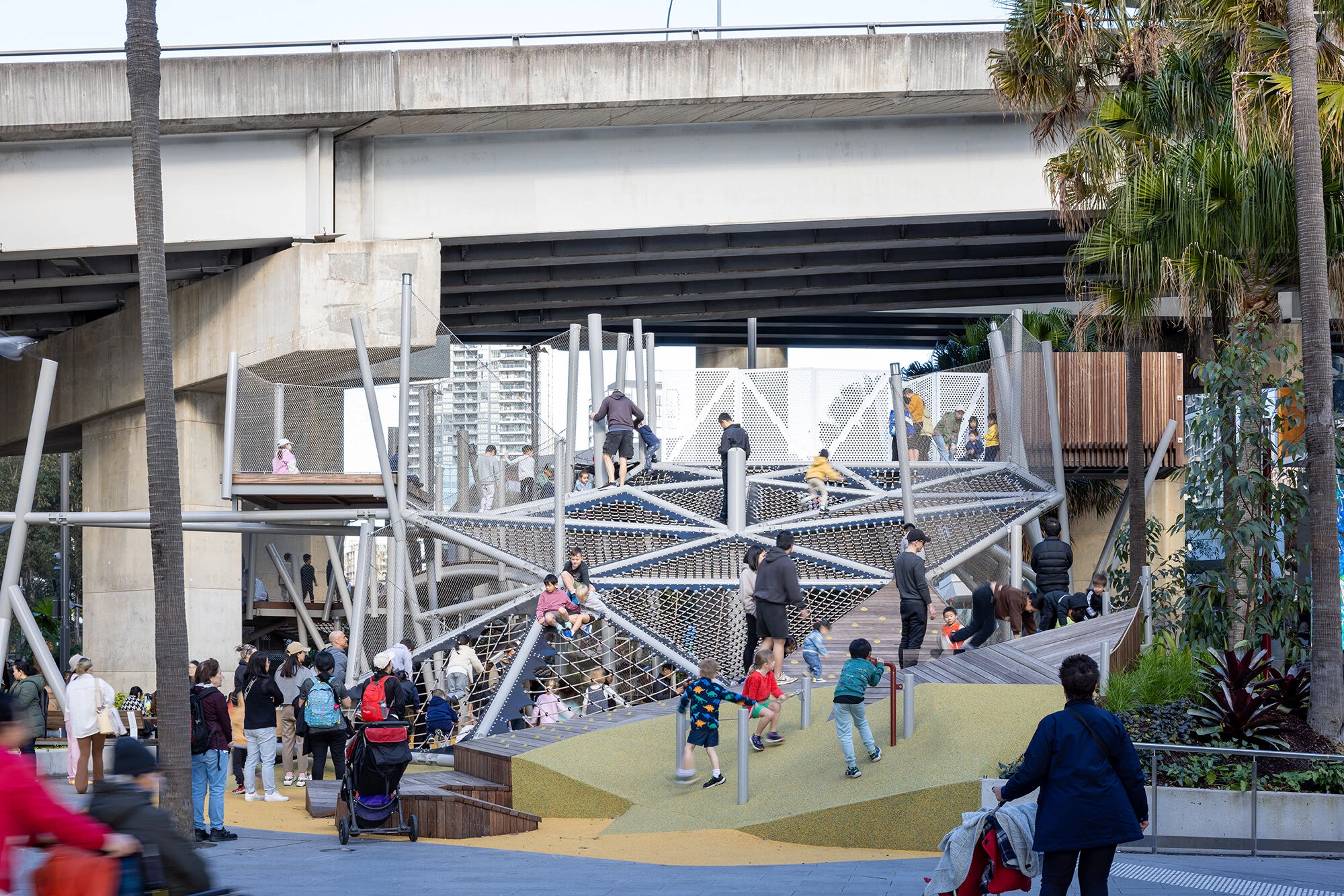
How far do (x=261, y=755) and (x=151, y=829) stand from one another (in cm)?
993

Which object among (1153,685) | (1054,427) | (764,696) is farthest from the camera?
(1054,427)

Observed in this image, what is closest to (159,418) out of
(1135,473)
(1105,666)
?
(1105,666)

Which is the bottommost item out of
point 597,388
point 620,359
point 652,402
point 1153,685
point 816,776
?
point 816,776

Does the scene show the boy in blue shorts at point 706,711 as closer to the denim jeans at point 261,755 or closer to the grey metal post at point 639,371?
the denim jeans at point 261,755

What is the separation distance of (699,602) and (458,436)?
13.2 ft

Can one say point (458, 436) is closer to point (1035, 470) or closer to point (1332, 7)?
point (1035, 470)

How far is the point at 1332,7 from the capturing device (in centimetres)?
1331

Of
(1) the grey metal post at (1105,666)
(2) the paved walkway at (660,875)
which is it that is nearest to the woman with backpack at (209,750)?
(2) the paved walkway at (660,875)

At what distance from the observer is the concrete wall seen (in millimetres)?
24500

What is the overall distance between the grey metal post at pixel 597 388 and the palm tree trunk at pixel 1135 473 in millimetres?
7465

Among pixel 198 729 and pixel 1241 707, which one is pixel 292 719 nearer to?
pixel 198 729

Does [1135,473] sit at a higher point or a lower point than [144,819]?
higher

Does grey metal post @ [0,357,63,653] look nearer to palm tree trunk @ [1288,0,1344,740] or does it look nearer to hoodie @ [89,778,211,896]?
hoodie @ [89,778,211,896]

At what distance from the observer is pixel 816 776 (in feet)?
42.3
